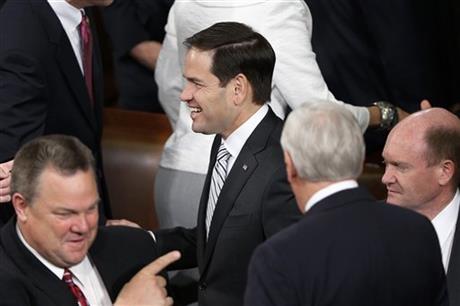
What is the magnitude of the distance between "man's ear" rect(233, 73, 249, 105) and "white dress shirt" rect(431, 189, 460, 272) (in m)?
0.78

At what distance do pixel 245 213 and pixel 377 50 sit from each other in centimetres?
146

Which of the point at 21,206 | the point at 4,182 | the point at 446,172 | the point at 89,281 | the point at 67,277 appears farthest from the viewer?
the point at 4,182

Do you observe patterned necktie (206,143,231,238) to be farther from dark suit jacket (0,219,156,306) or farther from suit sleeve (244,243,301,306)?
suit sleeve (244,243,301,306)

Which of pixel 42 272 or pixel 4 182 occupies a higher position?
pixel 42 272

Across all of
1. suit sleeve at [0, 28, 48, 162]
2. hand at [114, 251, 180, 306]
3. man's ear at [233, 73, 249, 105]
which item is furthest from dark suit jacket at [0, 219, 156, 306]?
suit sleeve at [0, 28, 48, 162]

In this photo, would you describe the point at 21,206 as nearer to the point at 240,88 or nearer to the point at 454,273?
the point at 240,88

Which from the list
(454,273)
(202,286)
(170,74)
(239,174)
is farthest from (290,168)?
(170,74)

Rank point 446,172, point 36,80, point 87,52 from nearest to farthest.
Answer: point 446,172 < point 36,80 < point 87,52

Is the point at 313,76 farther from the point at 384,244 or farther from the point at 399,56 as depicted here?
the point at 384,244

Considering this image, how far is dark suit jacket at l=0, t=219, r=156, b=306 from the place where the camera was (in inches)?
125

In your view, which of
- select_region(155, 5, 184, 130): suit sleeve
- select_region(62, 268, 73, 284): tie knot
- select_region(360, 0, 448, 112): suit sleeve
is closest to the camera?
select_region(62, 268, 73, 284): tie knot

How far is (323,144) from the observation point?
9.90ft

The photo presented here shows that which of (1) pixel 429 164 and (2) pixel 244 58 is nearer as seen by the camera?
(2) pixel 244 58

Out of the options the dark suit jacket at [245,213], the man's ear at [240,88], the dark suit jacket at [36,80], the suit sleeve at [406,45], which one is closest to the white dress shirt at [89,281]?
the dark suit jacket at [245,213]
